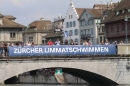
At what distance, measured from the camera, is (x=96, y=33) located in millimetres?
109562

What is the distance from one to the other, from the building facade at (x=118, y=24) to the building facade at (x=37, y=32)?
39.8 m

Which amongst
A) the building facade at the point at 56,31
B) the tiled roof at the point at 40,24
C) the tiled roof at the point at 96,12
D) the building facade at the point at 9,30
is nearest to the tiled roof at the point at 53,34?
the building facade at the point at 56,31

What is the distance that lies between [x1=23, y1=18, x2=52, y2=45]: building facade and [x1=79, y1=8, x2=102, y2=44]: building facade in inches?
617

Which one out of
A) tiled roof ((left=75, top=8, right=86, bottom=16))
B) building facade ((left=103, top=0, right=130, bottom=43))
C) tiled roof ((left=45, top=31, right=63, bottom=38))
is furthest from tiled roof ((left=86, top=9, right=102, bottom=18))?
building facade ((left=103, top=0, right=130, bottom=43))

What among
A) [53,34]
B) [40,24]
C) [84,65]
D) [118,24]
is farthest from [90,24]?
[84,65]

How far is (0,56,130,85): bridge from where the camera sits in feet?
166

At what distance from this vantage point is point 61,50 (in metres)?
52.3

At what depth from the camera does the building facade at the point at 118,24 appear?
83394 millimetres

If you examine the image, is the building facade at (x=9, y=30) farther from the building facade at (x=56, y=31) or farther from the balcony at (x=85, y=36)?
the building facade at (x=56, y=31)

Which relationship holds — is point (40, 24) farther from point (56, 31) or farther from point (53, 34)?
point (53, 34)

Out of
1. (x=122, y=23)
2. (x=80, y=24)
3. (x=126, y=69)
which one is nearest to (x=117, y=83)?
(x=126, y=69)

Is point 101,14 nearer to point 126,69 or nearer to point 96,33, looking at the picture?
point 96,33

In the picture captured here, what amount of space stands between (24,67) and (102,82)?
434 inches

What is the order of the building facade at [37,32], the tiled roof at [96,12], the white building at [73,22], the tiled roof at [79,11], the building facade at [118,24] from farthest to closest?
the building facade at [37,32], the tiled roof at [79,11], the white building at [73,22], the tiled roof at [96,12], the building facade at [118,24]
